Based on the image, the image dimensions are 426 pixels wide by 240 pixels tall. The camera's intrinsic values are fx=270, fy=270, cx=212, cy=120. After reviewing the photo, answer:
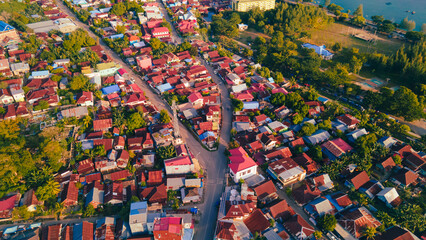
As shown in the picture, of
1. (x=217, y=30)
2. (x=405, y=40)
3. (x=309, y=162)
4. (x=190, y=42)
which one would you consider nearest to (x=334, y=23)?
(x=405, y=40)

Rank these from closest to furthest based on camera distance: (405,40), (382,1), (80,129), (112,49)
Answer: (80,129), (112,49), (405,40), (382,1)

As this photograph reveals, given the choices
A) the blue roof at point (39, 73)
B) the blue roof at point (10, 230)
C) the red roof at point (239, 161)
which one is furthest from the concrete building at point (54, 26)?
the red roof at point (239, 161)

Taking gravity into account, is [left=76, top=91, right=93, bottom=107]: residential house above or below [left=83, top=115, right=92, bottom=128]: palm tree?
above

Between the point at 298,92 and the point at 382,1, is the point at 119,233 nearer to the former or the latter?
the point at 298,92

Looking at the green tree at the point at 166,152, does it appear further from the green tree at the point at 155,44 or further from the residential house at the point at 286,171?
the green tree at the point at 155,44

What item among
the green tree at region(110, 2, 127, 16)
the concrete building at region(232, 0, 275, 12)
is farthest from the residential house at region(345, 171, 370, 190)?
the green tree at region(110, 2, 127, 16)

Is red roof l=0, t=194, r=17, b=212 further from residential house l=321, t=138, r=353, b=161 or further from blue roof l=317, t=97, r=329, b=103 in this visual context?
blue roof l=317, t=97, r=329, b=103
